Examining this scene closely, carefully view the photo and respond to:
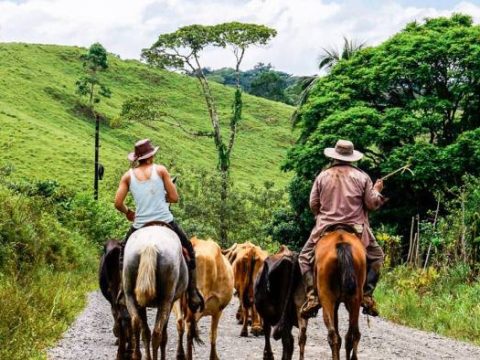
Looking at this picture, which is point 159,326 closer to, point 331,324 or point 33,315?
point 331,324

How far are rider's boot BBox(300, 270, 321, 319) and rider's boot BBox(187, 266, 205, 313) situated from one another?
126cm

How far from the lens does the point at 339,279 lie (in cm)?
850

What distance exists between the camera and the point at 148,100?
152ft

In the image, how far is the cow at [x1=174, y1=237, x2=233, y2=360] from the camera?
9680 mm

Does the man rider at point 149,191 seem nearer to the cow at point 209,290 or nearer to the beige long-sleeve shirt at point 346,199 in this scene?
the cow at point 209,290

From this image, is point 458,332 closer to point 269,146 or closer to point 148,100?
point 148,100

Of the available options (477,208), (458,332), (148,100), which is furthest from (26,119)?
(458,332)

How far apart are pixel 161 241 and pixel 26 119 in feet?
211

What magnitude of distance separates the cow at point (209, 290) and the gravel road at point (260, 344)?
755 millimetres

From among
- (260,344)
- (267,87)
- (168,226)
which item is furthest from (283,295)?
(267,87)

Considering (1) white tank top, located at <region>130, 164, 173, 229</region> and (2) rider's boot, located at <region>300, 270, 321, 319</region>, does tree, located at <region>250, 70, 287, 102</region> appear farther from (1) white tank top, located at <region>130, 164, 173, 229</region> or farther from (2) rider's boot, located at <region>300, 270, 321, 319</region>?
(1) white tank top, located at <region>130, 164, 173, 229</region>

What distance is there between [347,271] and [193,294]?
6.62 ft

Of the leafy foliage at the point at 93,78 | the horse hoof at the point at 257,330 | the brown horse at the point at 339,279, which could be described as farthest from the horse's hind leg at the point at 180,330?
the leafy foliage at the point at 93,78

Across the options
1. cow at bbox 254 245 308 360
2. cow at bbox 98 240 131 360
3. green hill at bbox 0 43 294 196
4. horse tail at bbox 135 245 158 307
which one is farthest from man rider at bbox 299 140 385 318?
green hill at bbox 0 43 294 196
